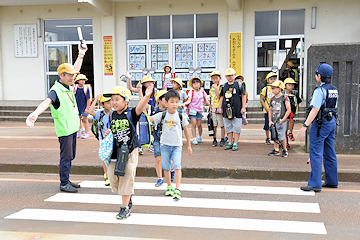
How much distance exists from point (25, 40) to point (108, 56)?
4322mm

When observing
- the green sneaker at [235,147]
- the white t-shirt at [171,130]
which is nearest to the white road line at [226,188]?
the white t-shirt at [171,130]

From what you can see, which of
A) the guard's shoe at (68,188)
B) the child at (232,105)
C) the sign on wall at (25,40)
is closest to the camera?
the guard's shoe at (68,188)

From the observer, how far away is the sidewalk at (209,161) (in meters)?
6.61

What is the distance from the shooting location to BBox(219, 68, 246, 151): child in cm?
834

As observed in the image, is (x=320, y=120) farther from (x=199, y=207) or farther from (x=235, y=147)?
(x=235, y=147)

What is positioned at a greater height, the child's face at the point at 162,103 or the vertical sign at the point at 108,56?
the vertical sign at the point at 108,56

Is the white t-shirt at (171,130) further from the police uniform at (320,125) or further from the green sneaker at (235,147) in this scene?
the green sneaker at (235,147)

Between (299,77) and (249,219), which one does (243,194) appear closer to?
(249,219)

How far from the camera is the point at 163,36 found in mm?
16750

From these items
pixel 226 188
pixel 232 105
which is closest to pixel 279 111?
pixel 232 105

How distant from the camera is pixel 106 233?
413cm

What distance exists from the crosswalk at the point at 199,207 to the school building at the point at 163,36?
10.7 meters

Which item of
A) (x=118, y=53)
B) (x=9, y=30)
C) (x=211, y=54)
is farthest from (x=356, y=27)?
(x=9, y=30)

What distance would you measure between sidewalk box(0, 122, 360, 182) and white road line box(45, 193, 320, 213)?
4.63 feet
